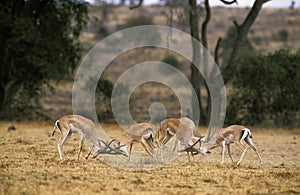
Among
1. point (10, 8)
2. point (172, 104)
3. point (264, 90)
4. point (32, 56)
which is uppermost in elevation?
point (10, 8)

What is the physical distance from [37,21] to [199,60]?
7.43 m

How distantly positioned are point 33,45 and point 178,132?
11.2 meters

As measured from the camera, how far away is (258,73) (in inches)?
970

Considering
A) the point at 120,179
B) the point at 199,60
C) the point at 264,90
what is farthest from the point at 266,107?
the point at 120,179

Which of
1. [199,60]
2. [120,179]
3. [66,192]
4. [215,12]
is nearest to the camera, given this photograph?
[66,192]

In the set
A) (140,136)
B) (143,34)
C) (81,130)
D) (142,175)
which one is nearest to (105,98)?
(140,136)

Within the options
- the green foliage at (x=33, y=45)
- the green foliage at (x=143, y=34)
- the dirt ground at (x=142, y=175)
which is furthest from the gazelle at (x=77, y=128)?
the green foliage at (x=143, y=34)

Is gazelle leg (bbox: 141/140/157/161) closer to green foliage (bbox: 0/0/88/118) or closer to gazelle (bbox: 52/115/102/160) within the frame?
gazelle (bbox: 52/115/102/160)

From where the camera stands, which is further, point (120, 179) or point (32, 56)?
point (32, 56)

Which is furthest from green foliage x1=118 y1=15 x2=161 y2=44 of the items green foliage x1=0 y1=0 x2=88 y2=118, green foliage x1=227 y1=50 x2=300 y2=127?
green foliage x1=227 y1=50 x2=300 y2=127

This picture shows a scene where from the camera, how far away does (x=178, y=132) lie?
573 inches

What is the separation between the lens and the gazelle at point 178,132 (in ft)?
47.2

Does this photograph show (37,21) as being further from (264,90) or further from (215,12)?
(215,12)

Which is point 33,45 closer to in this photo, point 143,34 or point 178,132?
point 178,132
